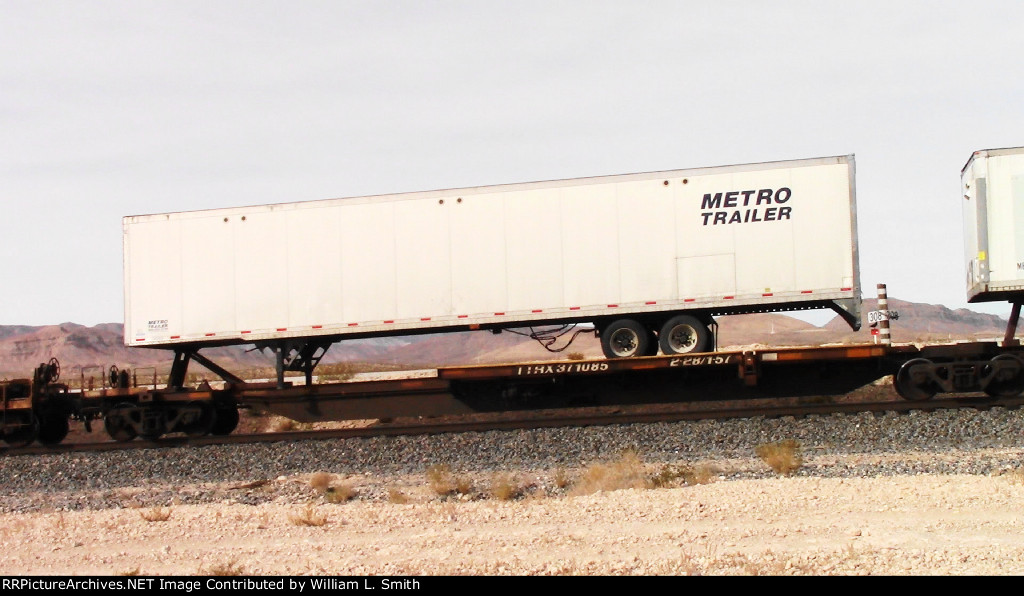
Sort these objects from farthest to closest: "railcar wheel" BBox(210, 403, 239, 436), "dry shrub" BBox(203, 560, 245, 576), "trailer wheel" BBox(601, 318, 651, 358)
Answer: "railcar wheel" BBox(210, 403, 239, 436) → "trailer wheel" BBox(601, 318, 651, 358) → "dry shrub" BBox(203, 560, 245, 576)

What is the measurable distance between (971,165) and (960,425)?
13.7ft

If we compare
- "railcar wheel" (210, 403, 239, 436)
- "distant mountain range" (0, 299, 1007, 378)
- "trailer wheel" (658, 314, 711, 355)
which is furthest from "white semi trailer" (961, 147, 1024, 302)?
"distant mountain range" (0, 299, 1007, 378)

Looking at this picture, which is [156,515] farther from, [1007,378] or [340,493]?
[1007,378]

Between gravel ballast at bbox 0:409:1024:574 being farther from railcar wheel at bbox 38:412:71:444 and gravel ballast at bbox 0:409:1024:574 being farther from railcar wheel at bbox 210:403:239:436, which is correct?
railcar wheel at bbox 38:412:71:444

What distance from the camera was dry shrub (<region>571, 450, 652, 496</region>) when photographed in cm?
1012

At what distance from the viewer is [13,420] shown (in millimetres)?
15766

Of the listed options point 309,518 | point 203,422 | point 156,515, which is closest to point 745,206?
point 309,518

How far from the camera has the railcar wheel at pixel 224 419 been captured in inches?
614

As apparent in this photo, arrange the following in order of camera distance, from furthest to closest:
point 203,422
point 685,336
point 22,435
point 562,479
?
point 22,435, point 203,422, point 685,336, point 562,479

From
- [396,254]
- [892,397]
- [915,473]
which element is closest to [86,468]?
[396,254]

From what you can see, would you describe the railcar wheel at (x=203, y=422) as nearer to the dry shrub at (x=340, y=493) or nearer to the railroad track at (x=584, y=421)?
the railroad track at (x=584, y=421)

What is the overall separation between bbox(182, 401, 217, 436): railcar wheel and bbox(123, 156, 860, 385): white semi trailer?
1171 mm

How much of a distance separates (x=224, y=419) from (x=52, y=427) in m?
2.99

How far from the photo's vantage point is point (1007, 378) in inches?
545
